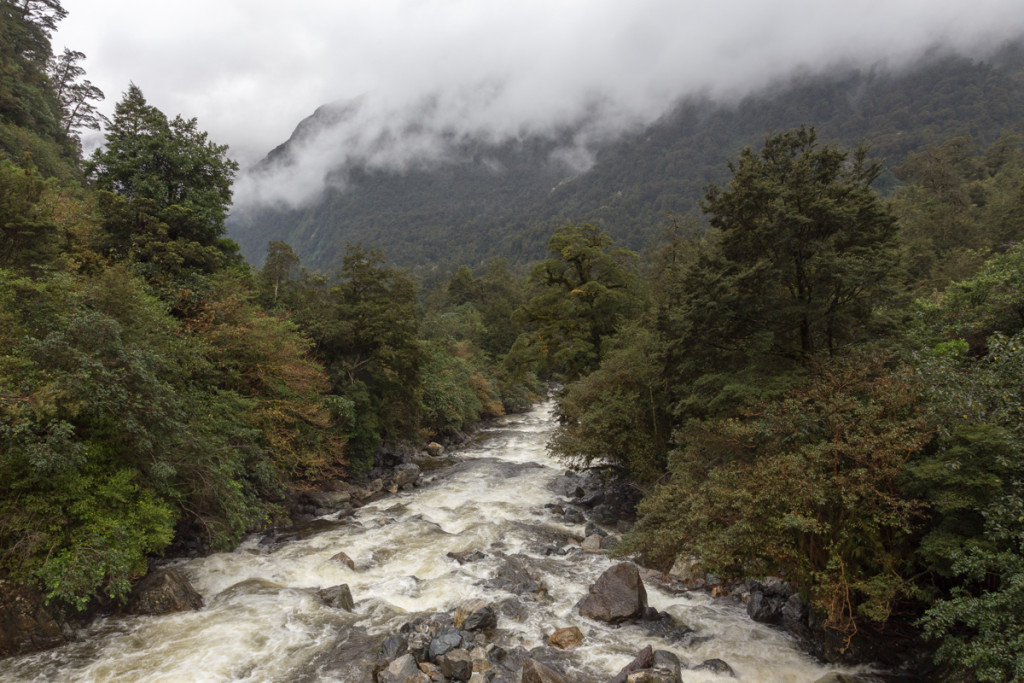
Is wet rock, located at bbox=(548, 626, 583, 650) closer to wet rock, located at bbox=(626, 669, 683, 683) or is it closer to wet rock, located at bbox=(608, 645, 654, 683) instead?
wet rock, located at bbox=(608, 645, 654, 683)

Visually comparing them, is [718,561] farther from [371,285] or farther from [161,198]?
[161,198]

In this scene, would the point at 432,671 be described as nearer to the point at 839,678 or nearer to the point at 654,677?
the point at 654,677

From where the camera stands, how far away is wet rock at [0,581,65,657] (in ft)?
29.8

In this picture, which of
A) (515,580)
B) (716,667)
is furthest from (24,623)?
(716,667)

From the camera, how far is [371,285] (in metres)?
24.5

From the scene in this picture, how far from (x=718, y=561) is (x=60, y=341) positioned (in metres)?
13.6

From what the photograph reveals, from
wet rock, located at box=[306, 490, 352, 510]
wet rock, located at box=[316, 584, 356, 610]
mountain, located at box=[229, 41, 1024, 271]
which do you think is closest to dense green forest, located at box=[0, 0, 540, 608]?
wet rock, located at box=[306, 490, 352, 510]

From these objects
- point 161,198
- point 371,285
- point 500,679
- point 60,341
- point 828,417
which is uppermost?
point 161,198

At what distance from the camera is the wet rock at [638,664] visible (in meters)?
8.56

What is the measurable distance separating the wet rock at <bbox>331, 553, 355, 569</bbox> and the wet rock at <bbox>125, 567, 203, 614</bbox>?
3.40 metres

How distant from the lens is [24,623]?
9.31m

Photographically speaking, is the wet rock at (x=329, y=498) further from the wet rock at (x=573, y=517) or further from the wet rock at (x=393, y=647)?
the wet rock at (x=393, y=647)

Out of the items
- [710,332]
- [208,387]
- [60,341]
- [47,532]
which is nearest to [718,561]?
[710,332]

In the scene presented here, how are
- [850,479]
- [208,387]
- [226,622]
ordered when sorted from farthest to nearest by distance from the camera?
[208,387]
[226,622]
[850,479]
